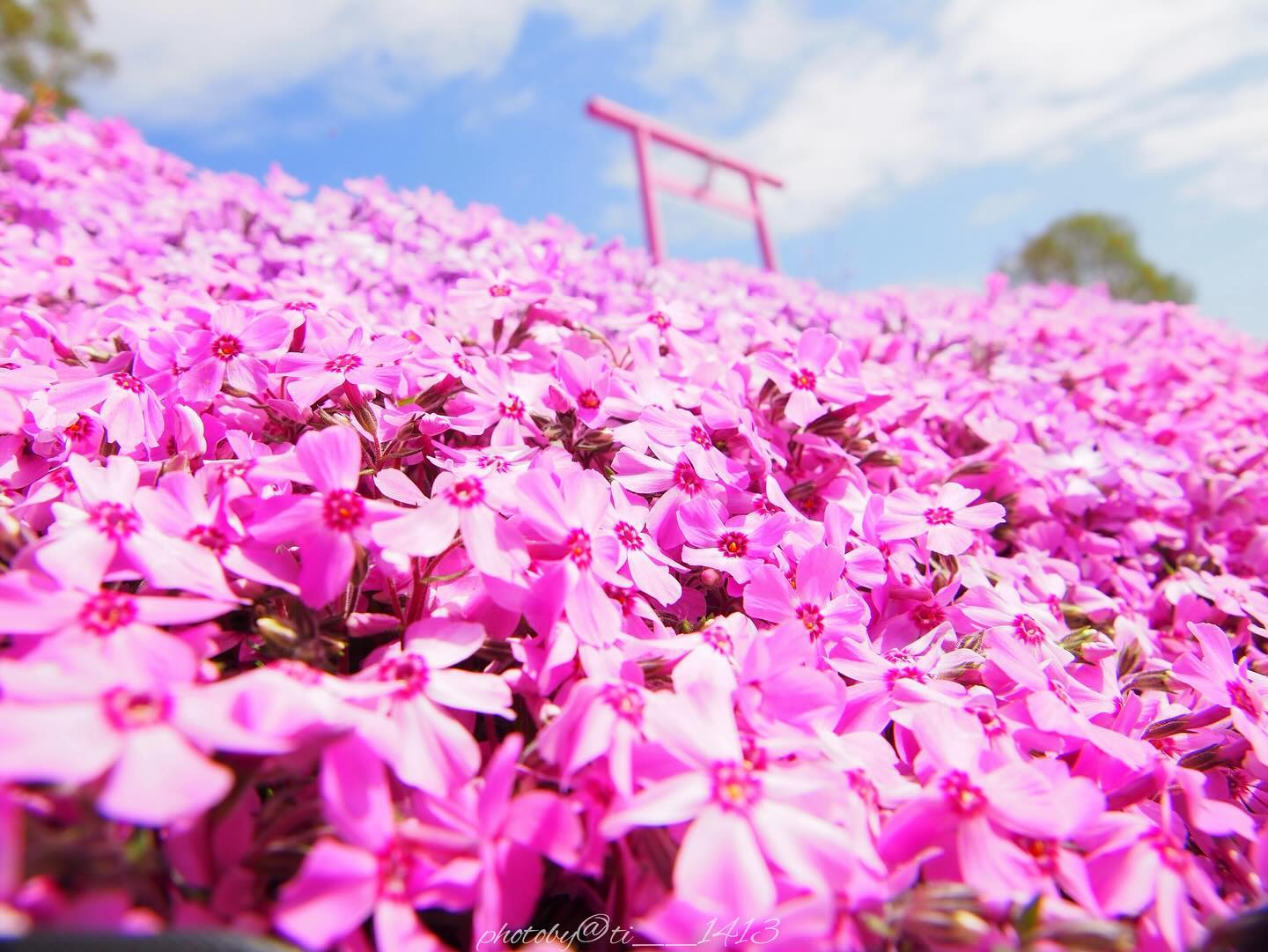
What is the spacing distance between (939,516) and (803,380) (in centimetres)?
41

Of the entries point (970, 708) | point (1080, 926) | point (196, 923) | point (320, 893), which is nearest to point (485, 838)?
point (320, 893)

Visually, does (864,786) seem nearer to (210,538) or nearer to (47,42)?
(210,538)

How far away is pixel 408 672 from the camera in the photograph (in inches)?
38.7

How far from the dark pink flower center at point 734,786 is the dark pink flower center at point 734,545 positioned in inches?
19.6

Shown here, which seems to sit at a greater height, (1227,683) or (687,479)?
(687,479)

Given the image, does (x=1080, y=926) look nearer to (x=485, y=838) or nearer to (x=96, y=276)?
(x=485, y=838)

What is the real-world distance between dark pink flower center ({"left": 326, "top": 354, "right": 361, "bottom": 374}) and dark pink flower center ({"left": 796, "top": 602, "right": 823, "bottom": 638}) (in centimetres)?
92

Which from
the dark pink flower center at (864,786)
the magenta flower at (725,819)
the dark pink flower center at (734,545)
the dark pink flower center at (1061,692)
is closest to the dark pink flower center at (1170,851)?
the dark pink flower center at (1061,692)

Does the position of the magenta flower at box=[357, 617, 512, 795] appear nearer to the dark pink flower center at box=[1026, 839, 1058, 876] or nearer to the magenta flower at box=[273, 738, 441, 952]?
the magenta flower at box=[273, 738, 441, 952]

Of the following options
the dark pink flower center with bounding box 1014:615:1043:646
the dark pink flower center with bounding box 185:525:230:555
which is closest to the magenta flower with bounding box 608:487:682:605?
the dark pink flower center with bounding box 185:525:230:555

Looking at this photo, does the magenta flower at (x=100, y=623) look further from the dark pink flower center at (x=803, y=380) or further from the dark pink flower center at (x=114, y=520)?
the dark pink flower center at (x=803, y=380)

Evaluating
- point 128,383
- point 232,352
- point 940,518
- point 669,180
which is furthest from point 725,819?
point 669,180

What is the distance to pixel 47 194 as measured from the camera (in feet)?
10.0

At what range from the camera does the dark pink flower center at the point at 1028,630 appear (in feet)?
4.72
